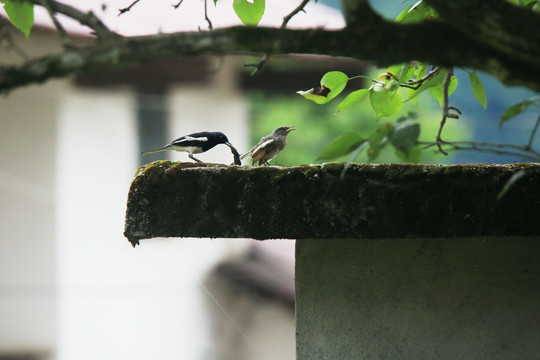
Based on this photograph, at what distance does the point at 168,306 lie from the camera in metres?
7.43

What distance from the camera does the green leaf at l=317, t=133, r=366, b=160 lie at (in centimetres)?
→ 100

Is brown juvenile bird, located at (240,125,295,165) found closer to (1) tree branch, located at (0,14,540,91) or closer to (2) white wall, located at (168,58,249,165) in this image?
(1) tree branch, located at (0,14,540,91)

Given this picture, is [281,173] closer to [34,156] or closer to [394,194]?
[394,194]

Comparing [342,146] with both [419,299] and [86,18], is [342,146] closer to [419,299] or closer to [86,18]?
[86,18]

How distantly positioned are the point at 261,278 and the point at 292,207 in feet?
18.3

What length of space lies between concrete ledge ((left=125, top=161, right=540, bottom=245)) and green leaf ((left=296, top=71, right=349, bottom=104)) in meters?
0.28

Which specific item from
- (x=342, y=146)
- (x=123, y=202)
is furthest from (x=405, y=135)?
(x=123, y=202)

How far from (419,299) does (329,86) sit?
21.8 inches

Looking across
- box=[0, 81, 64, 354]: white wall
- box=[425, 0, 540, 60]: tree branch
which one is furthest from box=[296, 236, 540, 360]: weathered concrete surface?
box=[0, 81, 64, 354]: white wall

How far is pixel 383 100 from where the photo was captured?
1589 millimetres

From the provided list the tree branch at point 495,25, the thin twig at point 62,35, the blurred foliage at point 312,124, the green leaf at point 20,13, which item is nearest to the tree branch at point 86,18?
the thin twig at point 62,35

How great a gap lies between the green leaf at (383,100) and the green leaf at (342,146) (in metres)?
0.59

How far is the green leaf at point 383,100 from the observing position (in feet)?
5.19

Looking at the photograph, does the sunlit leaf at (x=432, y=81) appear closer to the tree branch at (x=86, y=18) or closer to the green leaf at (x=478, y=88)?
the green leaf at (x=478, y=88)
